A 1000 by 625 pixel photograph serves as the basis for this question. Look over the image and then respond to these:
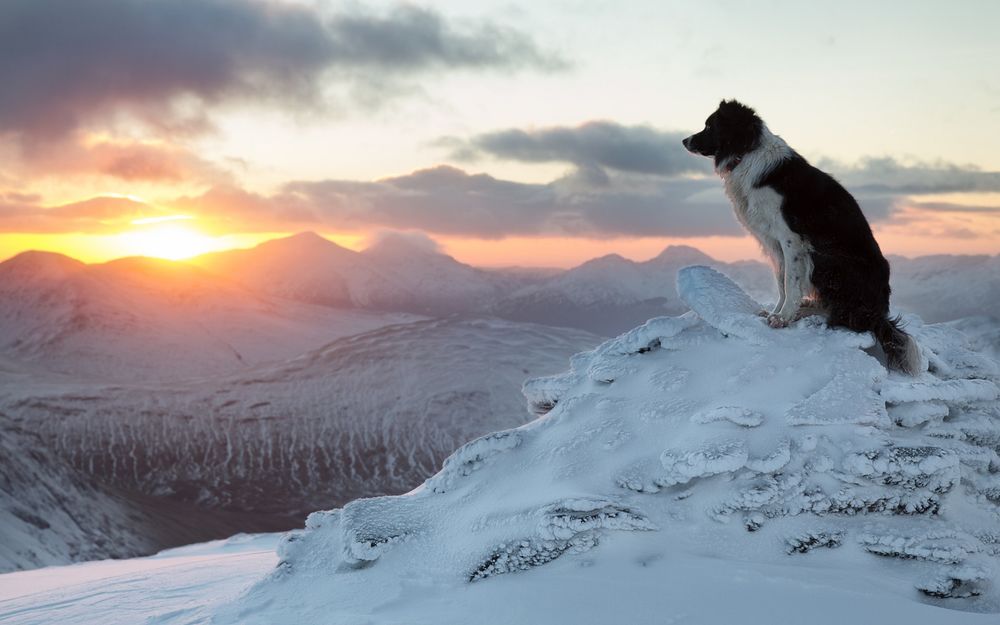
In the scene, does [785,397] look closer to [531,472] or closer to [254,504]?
[531,472]

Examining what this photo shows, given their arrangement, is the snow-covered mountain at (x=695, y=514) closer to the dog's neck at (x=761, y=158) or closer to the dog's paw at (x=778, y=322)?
the dog's paw at (x=778, y=322)

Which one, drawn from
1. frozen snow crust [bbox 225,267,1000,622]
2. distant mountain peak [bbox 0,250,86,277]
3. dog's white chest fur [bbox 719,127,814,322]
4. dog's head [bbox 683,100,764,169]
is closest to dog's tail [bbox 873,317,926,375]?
frozen snow crust [bbox 225,267,1000,622]

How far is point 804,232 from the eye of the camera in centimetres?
865

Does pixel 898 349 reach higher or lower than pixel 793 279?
lower

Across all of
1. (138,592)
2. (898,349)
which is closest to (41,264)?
(138,592)

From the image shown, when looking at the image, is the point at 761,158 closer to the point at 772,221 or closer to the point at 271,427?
the point at 772,221

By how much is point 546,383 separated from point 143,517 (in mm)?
75850

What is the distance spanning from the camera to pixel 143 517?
74.5 meters

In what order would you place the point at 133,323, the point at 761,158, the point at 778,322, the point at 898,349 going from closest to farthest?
the point at 898,349, the point at 778,322, the point at 761,158, the point at 133,323

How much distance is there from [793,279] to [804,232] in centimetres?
54

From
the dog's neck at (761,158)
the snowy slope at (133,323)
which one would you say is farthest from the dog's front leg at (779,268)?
the snowy slope at (133,323)

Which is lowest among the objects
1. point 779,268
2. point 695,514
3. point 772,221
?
point 695,514

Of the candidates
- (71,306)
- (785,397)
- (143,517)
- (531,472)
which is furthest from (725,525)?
(71,306)

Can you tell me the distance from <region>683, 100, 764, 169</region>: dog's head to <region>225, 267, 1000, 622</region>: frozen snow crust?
1.96 metres
